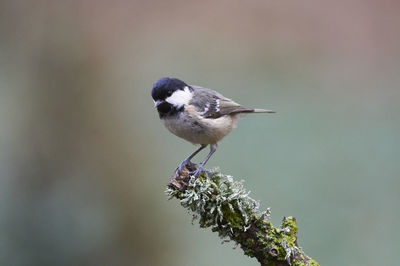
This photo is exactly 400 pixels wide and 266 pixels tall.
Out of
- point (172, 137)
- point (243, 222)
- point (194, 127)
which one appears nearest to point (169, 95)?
point (194, 127)

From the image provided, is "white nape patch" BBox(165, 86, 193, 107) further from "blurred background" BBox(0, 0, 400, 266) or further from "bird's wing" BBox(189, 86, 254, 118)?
"blurred background" BBox(0, 0, 400, 266)

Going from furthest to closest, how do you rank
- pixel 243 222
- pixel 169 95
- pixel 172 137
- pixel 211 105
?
1. pixel 172 137
2. pixel 211 105
3. pixel 169 95
4. pixel 243 222

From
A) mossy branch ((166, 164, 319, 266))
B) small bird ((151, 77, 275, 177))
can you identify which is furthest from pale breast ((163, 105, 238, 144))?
mossy branch ((166, 164, 319, 266))

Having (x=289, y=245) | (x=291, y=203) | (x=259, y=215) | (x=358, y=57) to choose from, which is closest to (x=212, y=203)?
(x=259, y=215)

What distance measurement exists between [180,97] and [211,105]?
211mm

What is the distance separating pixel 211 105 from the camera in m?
2.21

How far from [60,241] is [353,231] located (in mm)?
2050

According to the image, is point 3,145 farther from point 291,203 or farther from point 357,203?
point 357,203

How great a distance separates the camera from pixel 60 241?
2.70 metres

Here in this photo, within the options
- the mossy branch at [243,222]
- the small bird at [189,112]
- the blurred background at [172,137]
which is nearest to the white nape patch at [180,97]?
the small bird at [189,112]

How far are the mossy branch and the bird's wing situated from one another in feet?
1.94

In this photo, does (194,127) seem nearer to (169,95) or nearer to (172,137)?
(169,95)

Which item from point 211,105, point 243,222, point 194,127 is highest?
point 211,105

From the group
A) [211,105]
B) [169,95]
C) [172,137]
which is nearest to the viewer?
[169,95]
